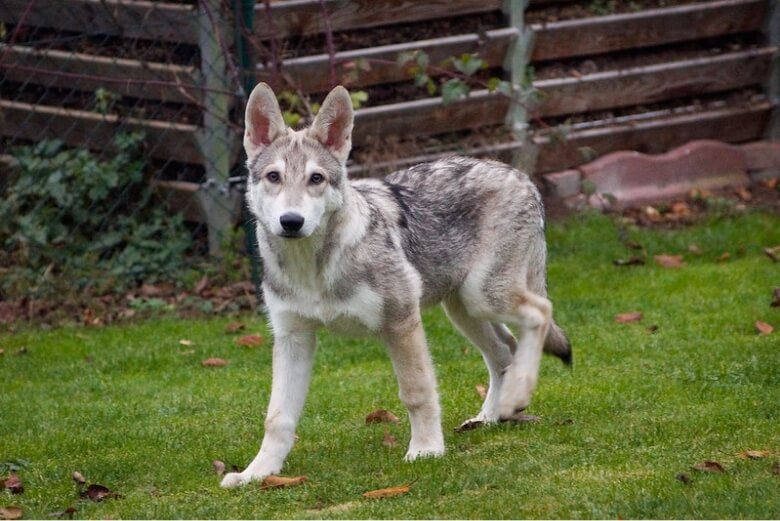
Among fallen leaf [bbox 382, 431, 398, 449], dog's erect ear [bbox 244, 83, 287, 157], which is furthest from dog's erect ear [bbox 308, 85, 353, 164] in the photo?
fallen leaf [bbox 382, 431, 398, 449]

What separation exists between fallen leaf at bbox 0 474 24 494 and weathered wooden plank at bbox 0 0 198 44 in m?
4.68

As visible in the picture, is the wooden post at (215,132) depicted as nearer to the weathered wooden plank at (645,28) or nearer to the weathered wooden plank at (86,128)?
the weathered wooden plank at (86,128)

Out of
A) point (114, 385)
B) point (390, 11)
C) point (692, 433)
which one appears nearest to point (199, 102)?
point (390, 11)

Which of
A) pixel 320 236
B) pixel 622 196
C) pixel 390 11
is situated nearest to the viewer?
pixel 320 236

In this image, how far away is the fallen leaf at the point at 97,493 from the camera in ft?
16.8

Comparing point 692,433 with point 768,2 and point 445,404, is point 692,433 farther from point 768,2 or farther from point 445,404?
point 768,2

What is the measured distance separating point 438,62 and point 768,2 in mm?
3466

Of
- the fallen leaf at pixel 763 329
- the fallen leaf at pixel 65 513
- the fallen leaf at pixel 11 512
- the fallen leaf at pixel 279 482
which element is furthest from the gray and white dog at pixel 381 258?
the fallen leaf at pixel 763 329

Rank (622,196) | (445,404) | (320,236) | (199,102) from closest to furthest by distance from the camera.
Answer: (320,236), (445,404), (199,102), (622,196)

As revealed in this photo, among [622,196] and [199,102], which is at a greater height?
[199,102]

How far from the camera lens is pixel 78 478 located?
5.37 meters

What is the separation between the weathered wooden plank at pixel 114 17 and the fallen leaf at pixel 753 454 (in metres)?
5.63

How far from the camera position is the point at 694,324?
7.83 m

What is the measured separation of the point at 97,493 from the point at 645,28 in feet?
24.4
